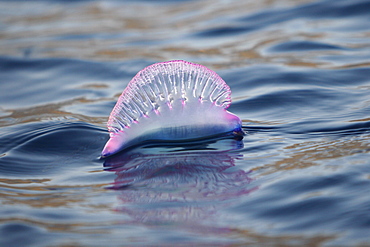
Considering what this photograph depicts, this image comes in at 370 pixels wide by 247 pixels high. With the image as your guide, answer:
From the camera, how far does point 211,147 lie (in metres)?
2.49

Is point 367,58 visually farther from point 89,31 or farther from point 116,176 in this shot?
point 89,31

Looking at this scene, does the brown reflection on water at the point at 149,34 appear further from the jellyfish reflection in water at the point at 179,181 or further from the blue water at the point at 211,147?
the jellyfish reflection in water at the point at 179,181

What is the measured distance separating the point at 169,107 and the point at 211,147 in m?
0.27

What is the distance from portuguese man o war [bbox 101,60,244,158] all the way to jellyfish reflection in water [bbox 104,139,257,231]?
0.22 ft

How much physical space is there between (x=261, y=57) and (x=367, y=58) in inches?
31.3

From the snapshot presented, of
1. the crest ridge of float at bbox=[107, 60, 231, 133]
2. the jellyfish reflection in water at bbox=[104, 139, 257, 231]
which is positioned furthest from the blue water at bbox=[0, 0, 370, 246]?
the crest ridge of float at bbox=[107, 60, 231, 133]

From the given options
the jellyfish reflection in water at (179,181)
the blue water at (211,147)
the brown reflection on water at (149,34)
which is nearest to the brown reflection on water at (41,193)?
the blue water at (211,147)

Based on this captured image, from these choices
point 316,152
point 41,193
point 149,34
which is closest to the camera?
point 41,193

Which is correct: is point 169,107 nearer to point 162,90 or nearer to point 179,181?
point 162,90

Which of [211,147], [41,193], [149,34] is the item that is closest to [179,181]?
[211,147]

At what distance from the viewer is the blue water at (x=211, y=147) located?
5.98 feet

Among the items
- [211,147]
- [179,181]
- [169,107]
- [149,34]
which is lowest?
[179,181]

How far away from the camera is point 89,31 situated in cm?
562

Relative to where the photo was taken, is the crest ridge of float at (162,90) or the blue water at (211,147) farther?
the crest ridge of float at (162,90)
